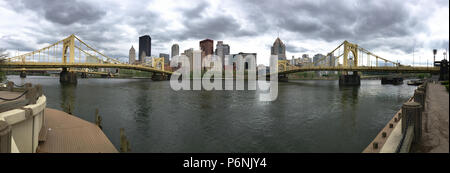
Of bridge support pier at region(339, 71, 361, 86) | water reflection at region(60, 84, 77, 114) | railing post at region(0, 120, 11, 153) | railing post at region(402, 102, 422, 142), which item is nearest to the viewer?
railing post at region(0, 120, 11, 153)

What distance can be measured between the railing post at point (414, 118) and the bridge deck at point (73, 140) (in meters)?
13.8

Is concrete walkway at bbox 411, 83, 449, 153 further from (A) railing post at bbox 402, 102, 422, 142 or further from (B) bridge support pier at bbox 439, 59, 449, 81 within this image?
(B) bridge support pier at bbox 439, 59, 449, 81

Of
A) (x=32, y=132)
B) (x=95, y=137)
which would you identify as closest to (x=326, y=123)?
(x=95, y=137)

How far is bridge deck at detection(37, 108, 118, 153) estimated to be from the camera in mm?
12352

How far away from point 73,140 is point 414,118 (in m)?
17.3

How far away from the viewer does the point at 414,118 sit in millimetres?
9031

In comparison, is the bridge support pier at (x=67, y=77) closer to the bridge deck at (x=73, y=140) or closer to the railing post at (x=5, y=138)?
the bridge deck at (x=73, y=140)

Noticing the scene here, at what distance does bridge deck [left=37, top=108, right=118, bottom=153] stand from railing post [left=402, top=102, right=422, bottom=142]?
13.8m

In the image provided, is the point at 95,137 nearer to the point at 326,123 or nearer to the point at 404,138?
the point at 404,138

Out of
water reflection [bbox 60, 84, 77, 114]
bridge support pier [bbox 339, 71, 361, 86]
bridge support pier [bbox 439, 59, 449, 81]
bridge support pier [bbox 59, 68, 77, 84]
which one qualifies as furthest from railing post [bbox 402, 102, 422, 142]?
bridge support pier [bbox 59, 68, 77, 84]

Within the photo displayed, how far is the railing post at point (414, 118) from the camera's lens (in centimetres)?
891

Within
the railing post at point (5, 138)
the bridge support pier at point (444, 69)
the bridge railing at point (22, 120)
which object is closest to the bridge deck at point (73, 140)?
the bridge railing at point (22, 120)

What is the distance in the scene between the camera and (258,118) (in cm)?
2372
